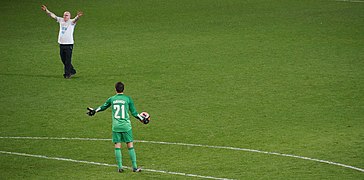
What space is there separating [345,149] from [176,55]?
13.7 meters

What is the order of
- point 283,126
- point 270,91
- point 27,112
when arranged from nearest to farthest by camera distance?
point 283,126
point 27,112
point 270,91

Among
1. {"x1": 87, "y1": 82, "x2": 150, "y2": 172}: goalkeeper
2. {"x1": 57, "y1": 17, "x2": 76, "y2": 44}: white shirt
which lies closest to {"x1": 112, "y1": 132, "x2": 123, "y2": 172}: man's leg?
{"x1": 87, "y1": 82, "x2": 150, "y2": 172}: goalkeeper

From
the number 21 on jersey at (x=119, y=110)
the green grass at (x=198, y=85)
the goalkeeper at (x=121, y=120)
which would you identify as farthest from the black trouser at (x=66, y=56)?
the number 21 on jersey at (x=119, y=110)

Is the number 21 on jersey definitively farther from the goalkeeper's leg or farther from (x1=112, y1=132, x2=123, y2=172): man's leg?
the goalkeeper's leg

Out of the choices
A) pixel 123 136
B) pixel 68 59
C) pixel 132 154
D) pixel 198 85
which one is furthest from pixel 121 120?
pixel 68 59

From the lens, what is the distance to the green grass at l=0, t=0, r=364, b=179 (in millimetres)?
18812

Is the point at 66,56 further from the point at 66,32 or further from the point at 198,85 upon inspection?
the point at 198,85

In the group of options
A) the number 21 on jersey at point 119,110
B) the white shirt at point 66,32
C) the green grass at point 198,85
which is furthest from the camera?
the white shirt at point 66,32

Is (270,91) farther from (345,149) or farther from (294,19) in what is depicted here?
(294,19)

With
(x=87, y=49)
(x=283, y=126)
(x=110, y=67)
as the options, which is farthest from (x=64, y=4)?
(x=283, y=126)

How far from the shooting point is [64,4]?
4500 centimetres

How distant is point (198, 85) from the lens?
2706cm

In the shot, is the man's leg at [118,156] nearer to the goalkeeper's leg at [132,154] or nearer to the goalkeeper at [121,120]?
the goalkeeper at [121,120]

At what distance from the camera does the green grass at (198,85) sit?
18812 millimetres
